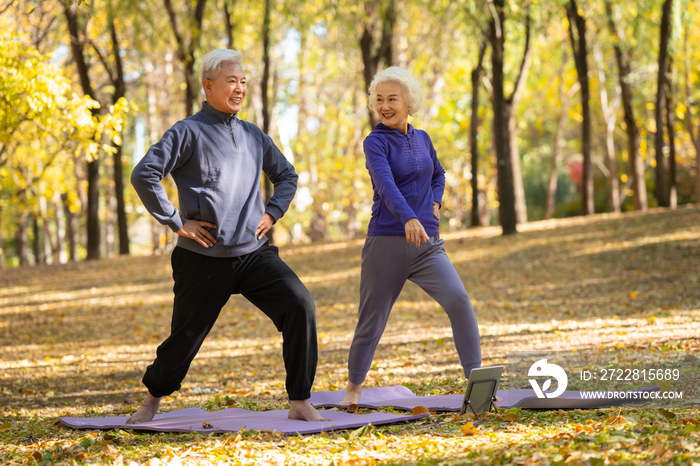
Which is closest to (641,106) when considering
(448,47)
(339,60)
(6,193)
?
(448,47)

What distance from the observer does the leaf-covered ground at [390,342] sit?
304cm

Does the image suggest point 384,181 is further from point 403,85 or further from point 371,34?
point 371,34

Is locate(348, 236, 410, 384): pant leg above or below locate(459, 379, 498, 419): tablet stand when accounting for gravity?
above

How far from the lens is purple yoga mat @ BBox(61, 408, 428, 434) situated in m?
3.52

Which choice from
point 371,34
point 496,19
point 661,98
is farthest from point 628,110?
point 371,34

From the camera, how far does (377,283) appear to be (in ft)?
12.6

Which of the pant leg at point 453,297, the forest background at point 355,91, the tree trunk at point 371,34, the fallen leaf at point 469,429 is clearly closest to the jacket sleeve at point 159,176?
the pant leg at point 453,297

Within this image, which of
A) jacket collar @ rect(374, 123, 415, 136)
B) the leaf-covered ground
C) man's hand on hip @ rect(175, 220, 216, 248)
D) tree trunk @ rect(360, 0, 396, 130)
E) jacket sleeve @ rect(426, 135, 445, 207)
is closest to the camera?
the leaf-covered ground

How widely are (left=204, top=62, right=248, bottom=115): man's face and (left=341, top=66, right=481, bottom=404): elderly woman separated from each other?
784mm

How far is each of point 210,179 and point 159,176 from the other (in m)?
0.26

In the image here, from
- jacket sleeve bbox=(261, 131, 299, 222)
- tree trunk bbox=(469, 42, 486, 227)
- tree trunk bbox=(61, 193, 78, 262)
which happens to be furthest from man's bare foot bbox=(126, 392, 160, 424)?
tree trunk bbox=(61, 193, 78, 262)

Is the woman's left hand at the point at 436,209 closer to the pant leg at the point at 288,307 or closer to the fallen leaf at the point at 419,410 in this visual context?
the pant leg at the point at 288,307

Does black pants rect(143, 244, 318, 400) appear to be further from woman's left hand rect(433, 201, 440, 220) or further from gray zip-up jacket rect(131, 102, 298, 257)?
woman's left hand rect(433, 201, 440, 220)

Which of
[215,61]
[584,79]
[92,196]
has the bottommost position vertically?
[215,61]
